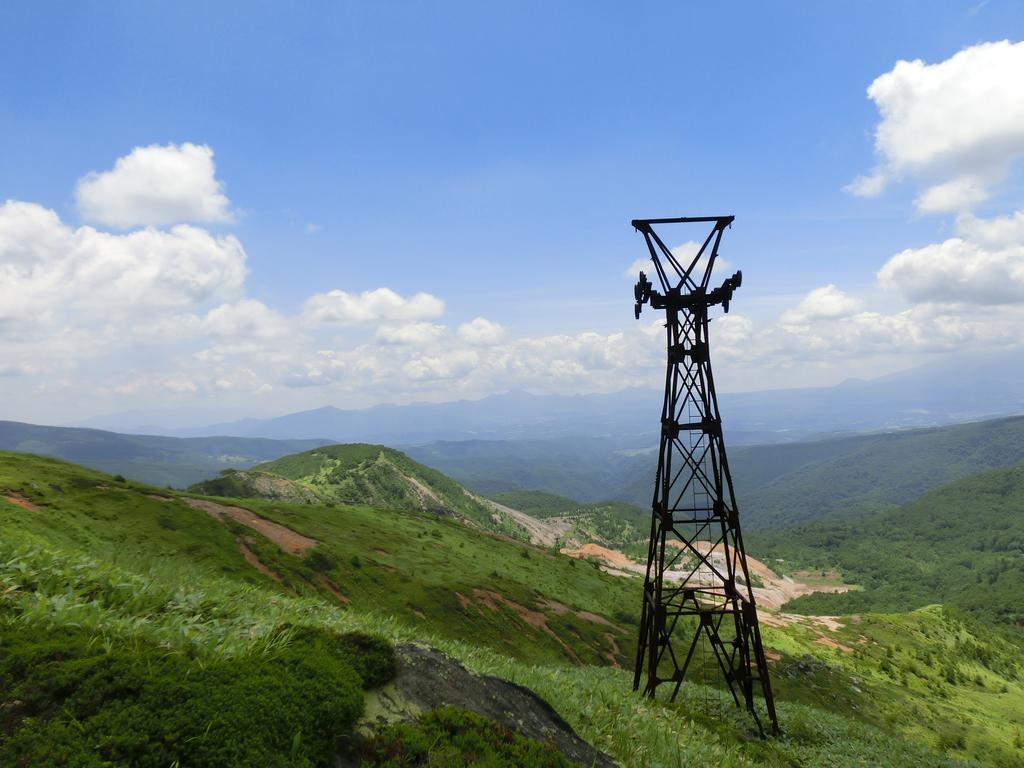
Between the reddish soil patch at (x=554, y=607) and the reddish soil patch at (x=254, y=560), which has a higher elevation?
the reddish soil patch at (x=254, y=560)

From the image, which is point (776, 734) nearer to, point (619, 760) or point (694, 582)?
point (619, 760)

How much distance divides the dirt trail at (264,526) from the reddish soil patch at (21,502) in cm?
1211

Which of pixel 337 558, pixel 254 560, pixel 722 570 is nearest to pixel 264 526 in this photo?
pixel 337 558

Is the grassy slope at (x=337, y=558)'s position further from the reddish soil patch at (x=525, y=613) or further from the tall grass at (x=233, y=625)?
the tall grass at (x=233, y=625)

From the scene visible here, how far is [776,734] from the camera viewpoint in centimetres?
1869

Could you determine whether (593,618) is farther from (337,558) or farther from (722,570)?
(722,570)

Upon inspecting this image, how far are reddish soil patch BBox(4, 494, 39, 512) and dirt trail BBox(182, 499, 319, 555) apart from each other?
12.1m

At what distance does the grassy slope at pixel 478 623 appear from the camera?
9102 mm

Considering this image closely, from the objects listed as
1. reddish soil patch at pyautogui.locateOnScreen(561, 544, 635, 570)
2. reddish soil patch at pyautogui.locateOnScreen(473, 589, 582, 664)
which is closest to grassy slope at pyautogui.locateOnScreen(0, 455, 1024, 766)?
reddish soil patch at pyautogui.locateOnScreen(473, 589, 582, 664)

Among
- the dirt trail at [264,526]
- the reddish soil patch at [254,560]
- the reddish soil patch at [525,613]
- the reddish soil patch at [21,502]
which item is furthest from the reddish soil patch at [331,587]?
the reddish soil patch at [21,502]

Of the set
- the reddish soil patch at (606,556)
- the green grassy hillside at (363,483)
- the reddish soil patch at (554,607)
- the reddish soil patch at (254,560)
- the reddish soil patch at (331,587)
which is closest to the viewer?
the reddish soil patch at (254,560)

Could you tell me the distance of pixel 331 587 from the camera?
35812 millimetres

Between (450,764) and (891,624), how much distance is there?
89.1 m

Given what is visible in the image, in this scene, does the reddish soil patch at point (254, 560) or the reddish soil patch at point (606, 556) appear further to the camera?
the reddish soil patch at point (606, 556)
